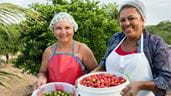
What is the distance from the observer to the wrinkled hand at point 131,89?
2.89m

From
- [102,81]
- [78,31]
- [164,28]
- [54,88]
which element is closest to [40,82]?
[54,88]

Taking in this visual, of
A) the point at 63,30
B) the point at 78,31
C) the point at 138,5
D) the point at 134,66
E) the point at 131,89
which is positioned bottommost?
the point at 78,31

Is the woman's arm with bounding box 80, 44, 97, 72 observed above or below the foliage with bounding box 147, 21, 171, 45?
above

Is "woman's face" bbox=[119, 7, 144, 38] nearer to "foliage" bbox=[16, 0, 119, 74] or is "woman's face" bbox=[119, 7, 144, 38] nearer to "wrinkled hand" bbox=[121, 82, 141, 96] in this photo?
"wrinkled hand" bbox=[121, 82, 141, 96]

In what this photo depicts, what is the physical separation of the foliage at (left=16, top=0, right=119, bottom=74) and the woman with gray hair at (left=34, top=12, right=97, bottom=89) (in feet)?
16.7

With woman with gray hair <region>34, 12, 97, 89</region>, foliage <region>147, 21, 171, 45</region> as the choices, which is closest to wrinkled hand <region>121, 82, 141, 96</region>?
woman with gray hair <region>34, 12, 97, 89</region>

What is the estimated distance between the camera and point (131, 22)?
3111 mm

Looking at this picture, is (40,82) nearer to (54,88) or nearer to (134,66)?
(54,88)

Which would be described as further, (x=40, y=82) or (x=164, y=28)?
(x=164, y=28)

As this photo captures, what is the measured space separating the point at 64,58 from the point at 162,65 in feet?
3.41

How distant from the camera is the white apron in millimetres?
3109

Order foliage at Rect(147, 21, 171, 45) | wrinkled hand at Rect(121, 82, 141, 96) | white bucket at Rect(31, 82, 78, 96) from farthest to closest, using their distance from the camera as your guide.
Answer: foliage at Rect(147, 21, 171, 45) < white bucket at Rect(31, 82, 78, 96) < wrinkled hand at Rect(121, 82, 141, 96)

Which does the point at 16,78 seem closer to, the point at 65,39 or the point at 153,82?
the point at 65,39

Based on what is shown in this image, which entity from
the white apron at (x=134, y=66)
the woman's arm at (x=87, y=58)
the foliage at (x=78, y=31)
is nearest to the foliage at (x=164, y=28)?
the foliage at (x=78, y=31)
